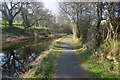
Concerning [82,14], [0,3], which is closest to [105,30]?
[82,14]

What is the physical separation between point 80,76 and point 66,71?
67.1 inches

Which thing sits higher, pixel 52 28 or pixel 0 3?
pixel 0 3

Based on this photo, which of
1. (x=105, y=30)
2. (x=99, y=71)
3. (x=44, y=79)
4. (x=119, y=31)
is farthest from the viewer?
(x=105, y=30)

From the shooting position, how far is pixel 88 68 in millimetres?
17281

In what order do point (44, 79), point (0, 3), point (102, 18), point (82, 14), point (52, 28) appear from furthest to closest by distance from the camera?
point (52, 28) < point (0, 3) < point (82, 14) < point (102, 18) < point (44, 79)

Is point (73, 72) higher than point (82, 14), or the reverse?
point (82, 14)

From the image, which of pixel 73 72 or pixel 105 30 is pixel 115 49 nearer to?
pixel 73 72

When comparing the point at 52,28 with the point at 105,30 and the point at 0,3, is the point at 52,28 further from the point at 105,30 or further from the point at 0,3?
the point at 105,30

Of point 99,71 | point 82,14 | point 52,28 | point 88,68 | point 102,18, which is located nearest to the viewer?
point 99,71

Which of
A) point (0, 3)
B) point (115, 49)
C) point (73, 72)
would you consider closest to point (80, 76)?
point (73, 72)

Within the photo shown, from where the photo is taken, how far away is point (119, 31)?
782 inches

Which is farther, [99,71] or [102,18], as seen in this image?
[102,18]

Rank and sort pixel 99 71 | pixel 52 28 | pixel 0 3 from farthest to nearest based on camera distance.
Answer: pixel 52 28
pixel 0 3
pixel 99 71

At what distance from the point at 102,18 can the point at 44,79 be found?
1317 centimetres
